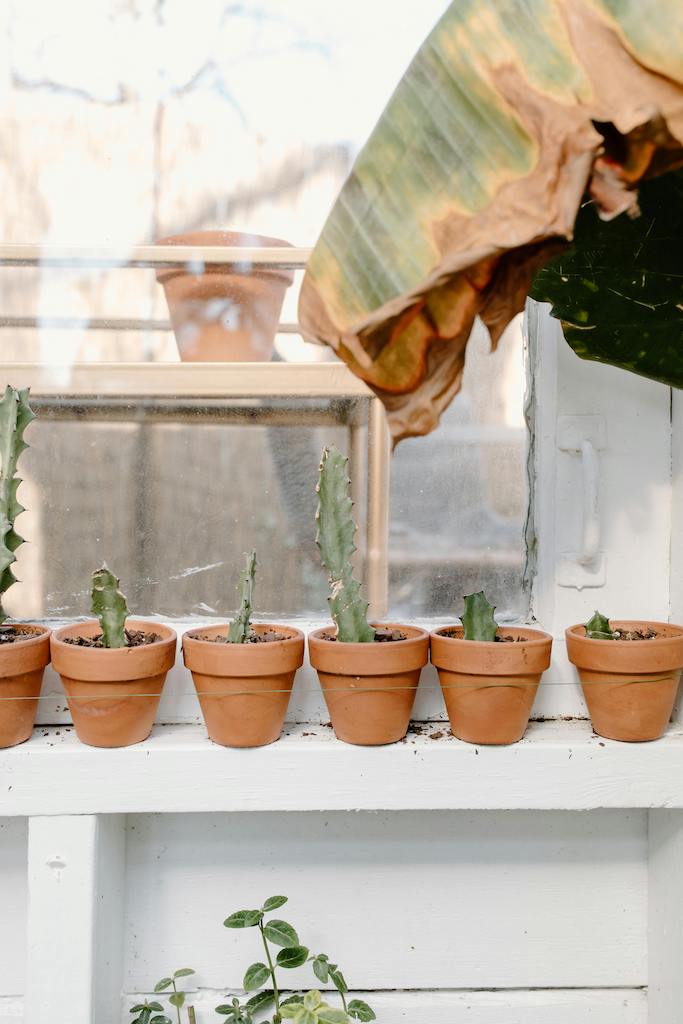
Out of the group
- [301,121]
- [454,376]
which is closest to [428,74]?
[454,376]

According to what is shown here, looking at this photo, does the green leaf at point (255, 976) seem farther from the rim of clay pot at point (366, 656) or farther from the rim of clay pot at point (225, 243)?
the rim of clay pot at point (225, 243)

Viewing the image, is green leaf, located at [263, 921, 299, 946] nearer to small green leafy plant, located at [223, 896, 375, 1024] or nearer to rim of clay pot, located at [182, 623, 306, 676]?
small green leafy plant, located at [223, 896, 375, 1024]

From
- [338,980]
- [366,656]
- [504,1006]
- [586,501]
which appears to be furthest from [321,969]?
[586,501]

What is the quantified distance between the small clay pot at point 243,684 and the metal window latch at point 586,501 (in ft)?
1.19

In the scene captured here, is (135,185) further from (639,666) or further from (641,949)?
(641,949)

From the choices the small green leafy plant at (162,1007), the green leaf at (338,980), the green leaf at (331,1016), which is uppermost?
the green leaf at (331,1016)

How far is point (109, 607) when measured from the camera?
841mm

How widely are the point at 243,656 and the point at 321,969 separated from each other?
37 cm

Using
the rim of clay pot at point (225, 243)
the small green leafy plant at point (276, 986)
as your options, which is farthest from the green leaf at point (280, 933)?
the rim of clay pot at point (225, 243)

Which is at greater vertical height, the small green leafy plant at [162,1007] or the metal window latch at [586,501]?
the metal window latch at [586,501]

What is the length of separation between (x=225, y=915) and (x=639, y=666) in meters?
0.58

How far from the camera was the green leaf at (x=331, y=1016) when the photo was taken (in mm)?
802

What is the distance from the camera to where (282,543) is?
1.04m

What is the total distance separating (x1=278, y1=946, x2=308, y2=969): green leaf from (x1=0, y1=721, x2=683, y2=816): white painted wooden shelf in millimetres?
154
